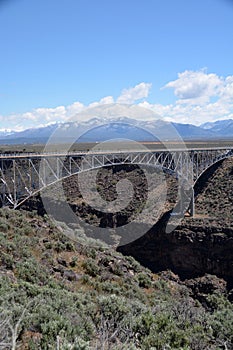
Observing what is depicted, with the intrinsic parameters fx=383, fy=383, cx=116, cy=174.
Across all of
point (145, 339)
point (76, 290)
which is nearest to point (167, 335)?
point (145, 339)

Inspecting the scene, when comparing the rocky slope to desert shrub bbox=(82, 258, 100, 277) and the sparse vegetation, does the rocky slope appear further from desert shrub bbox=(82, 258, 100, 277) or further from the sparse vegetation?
desert shrub bbox=(82, 258, 100, 277)

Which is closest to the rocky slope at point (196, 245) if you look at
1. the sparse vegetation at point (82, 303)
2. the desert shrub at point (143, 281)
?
the sparse vegetation at point (82, 303)

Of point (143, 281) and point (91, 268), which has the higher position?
point (91, 268)

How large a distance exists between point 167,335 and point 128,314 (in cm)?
173

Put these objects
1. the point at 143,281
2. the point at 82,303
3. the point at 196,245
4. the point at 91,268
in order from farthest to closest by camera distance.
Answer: the point at 196,245 → the point at 143,281 → the point at 91,268 → the point at 82,303

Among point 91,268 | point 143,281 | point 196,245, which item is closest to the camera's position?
point 91,268

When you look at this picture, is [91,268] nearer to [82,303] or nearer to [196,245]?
[82,303]

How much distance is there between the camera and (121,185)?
42062 millimetres

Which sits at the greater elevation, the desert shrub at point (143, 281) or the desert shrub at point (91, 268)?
the desert shrub at point (91, 268)

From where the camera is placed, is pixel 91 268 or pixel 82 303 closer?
pixel 82 303

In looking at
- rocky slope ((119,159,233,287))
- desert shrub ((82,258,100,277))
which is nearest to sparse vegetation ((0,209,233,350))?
desert shrub ((82,258,100,277))

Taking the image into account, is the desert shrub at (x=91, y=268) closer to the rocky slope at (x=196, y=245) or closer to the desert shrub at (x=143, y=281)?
the desert shrub at (x=143, y=281)

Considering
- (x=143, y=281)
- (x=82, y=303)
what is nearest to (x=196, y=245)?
(x=143, y=281)

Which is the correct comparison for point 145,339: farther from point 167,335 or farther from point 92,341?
point 92,341
